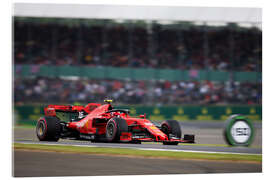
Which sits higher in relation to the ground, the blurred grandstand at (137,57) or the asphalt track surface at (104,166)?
the blurred grandstand at (137,57)

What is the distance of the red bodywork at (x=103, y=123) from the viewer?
9519mm

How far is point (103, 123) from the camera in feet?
33.3

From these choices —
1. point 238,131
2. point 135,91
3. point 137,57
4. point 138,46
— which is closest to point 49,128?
point 238,131

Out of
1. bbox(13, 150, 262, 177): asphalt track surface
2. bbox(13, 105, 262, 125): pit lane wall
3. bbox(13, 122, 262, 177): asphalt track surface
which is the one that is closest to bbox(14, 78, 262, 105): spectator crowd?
bbox(13, 105, 262, 125): pit lane wall

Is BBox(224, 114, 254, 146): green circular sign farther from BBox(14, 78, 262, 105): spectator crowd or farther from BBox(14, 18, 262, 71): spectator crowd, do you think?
BBox(14, 18, 262, 71): spectator crowd

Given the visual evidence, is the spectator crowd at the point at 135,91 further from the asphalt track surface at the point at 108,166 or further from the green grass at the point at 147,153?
the asphalt track surface at the point at 108,166

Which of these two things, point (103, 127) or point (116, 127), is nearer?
point (116, 127)

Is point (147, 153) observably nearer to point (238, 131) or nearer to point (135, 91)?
point (238, 131)

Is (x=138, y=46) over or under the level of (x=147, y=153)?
over

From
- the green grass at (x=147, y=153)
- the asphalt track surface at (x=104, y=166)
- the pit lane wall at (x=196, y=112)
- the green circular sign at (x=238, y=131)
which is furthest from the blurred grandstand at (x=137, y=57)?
the asphalt track surface at (x=104, y=166)

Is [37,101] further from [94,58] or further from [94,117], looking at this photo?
[94,117]

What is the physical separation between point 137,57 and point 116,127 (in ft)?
45.5

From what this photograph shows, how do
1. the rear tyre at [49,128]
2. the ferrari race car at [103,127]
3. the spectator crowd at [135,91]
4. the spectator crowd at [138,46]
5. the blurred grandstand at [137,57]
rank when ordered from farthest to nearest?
the spectator crowd at [138,46], the blurred grandstand at [137,57], the spectator crowd at [135,91], the rear tyre at [49,128], the ferrari race car at [103,127]

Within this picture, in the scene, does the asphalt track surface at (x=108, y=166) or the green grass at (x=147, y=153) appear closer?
the asphalt track surface at (x=108, y=166)
